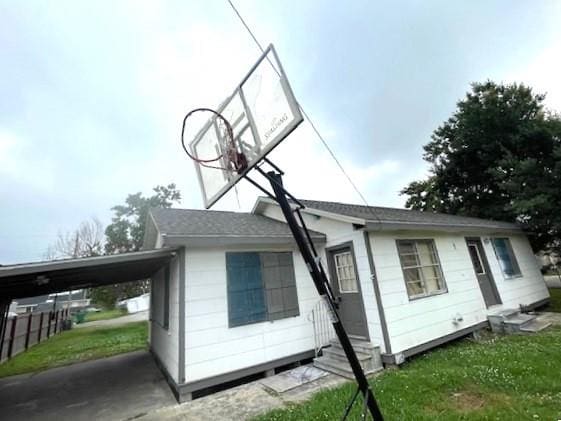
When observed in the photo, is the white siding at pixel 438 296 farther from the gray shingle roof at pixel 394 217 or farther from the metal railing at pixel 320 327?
the metal railing at pixel 320 327

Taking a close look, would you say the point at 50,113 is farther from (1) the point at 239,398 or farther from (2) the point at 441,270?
(2) the point at 441,270

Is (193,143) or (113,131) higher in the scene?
(113,131)

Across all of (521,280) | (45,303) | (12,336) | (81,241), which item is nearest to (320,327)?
(521,280)

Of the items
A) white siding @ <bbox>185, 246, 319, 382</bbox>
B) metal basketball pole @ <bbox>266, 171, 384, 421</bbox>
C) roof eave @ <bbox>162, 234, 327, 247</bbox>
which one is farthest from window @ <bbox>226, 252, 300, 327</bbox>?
metal basketball pole @ <bbox>266, 171, 384, 421</bbox>

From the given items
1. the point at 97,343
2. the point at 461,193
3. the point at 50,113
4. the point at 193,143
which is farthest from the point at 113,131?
the point at 461,193

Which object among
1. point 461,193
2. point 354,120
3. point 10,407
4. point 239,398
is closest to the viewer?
point 239,398

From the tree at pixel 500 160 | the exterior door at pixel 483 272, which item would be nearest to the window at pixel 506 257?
the exterior door at pixel 483 272

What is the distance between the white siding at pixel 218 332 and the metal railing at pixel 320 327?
22cm

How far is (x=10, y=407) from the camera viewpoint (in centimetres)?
510

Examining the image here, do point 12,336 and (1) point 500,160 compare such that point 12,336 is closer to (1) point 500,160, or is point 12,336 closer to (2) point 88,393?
(2) point 88,393

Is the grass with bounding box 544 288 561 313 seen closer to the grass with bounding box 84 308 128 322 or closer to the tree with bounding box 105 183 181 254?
the tree with bounding box 105 183 181 254

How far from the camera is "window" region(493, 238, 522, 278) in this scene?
8.52 metres

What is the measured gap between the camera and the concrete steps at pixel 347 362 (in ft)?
16.0

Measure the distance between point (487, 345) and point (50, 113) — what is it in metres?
14.0
